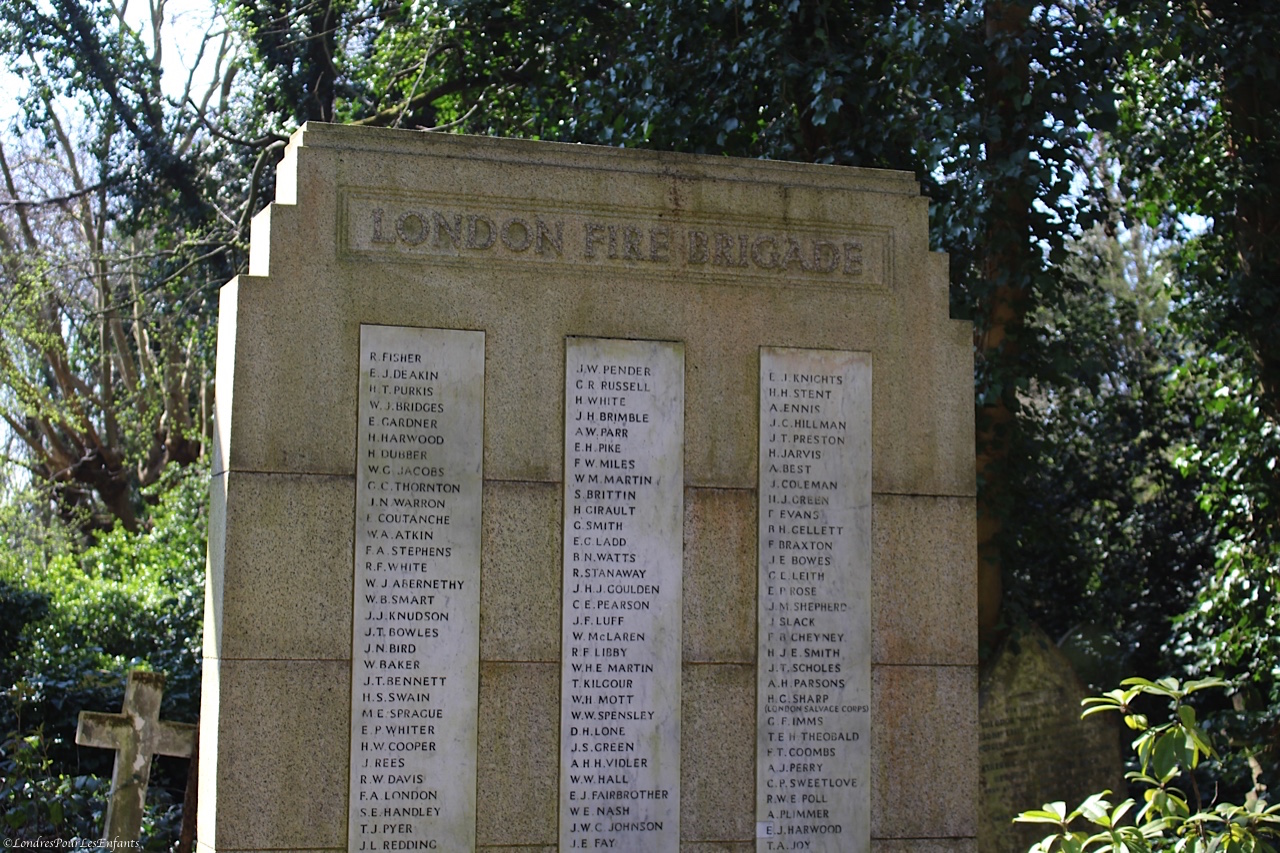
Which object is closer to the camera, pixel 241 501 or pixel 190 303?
pixel 241 501

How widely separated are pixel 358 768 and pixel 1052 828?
628 centimetres

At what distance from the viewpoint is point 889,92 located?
10.6 metres

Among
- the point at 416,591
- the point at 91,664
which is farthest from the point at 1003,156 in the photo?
the point at 91,664

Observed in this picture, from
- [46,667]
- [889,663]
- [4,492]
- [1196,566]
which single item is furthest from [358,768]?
[4,492]

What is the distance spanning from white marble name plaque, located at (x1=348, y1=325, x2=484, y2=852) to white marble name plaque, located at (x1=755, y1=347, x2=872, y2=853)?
1.46 metres

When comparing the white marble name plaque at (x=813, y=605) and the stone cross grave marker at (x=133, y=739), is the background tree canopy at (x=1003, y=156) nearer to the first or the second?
Answer: the white marble name plaque at (x=813, y=605)

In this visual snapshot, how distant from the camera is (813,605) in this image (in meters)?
6.96

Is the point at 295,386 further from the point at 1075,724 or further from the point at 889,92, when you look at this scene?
the point at 1075,724

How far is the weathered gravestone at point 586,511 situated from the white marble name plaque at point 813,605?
15 millimetres

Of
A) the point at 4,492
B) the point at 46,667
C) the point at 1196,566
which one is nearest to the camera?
the point at 46,667

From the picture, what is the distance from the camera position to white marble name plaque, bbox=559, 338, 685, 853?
6.58 meters

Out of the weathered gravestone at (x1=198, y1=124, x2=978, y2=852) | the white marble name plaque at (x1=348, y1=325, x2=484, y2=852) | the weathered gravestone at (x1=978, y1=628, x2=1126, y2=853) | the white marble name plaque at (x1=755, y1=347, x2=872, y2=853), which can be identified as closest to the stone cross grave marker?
the weathered gravestone at (x1=198, y1=124, x2=978, y2=852)

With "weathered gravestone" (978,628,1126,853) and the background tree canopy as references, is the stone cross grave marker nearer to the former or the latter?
the background tree canopy

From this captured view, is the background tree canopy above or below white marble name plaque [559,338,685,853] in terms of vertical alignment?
above
